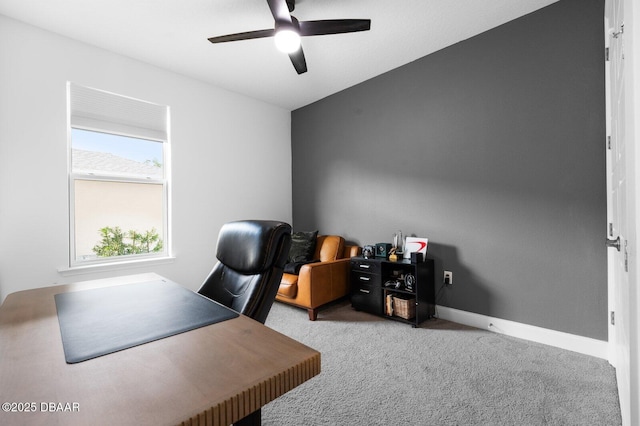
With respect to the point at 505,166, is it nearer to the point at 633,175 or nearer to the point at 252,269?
the point at 633,175

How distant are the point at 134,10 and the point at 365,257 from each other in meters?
3.13

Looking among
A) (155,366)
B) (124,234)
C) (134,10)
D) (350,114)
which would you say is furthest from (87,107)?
(155,366)

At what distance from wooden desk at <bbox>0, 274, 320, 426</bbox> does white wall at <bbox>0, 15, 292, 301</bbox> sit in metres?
2.24

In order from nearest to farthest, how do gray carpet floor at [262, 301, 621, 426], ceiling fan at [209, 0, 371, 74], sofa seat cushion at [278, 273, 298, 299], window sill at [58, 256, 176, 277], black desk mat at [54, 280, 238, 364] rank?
black desk mat at [54, 280, 238, 364], gray carpet floor at [262, 301, 621, 426], ceiling fan at [209, 0, 371, 74], window sill at [58, 256, 176, 277], sofa seat cushion at [278, 273, 298, 299]

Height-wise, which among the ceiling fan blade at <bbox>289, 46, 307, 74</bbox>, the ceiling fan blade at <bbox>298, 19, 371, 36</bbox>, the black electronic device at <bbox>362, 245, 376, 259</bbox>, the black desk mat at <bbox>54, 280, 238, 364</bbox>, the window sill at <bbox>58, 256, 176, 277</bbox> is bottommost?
the window sill at <bbox>58, 256, 176, 277</bbox>

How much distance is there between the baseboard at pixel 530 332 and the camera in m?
2.21

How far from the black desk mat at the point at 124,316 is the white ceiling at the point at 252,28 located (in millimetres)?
2282

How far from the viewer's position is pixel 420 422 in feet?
5.13

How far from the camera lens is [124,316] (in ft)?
3.50

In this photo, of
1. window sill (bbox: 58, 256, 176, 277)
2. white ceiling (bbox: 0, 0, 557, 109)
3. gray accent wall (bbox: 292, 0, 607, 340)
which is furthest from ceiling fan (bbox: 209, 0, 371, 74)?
window sill (bbox: 58, 256, 176, 277)

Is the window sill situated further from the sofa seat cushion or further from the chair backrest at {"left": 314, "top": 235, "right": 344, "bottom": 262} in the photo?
the chair backrest at {"left": 314, "top": 235, "right": 344, "bottom": 262}

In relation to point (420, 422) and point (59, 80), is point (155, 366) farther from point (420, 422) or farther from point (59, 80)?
point (59, 80)

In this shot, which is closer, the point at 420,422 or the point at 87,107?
the point at 420,422

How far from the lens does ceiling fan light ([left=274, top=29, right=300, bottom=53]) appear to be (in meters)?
2.07
